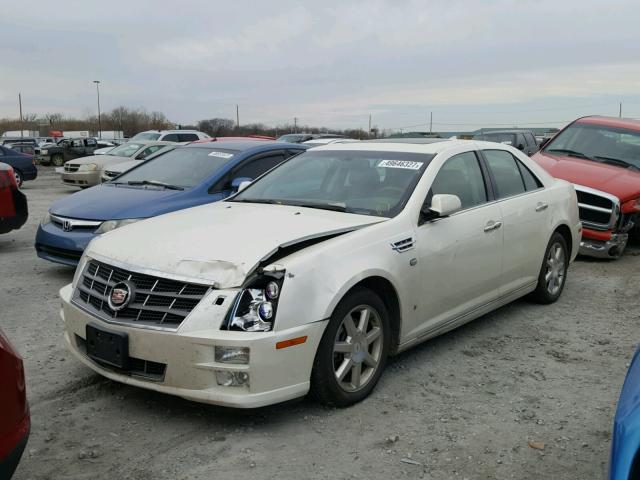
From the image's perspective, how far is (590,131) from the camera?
9.54m

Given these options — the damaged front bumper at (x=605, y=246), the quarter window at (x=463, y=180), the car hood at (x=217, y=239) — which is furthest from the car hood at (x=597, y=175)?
the car hood at (x=217, y=239)

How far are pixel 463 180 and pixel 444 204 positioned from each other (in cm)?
75

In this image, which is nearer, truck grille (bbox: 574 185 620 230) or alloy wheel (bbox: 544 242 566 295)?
alloy wheel (bbox: 544 242 566 295)

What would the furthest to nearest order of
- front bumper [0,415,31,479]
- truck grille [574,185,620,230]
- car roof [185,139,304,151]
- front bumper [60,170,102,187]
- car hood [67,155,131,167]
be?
car hood [67,155,131,167]
front bumper [60,170,102,187]
truck grille [574,185,620,230]
car roof [185,139,304,151]
front bumper [0,415,31,479]

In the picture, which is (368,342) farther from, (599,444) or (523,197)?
(523,197)

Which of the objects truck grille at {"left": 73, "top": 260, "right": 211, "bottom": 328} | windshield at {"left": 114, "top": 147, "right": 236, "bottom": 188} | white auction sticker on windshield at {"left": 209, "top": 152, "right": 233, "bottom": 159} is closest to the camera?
truck grille at {"left": 73, "top": 260, "right": 211, "bottom": 328}

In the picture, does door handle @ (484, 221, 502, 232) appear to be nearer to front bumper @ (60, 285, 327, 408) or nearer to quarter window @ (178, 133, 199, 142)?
front bumper @ (60, 285, 327, 408)

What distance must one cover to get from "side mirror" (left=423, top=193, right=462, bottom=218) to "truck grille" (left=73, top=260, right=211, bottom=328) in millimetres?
1683

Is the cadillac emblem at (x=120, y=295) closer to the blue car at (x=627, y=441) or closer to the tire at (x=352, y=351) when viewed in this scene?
the tire at (x=352, y=351)

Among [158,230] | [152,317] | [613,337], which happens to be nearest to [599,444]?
[613,337]

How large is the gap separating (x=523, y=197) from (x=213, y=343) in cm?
332

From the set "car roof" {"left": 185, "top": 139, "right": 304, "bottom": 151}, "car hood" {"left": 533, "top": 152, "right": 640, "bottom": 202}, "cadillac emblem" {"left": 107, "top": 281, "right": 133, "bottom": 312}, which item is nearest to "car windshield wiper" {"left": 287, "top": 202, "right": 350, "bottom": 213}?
"cadillac emblem" {"left": 107, "top": 281, "right": 133, "bottom": 312}

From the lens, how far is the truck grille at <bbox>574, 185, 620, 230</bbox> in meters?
7.82

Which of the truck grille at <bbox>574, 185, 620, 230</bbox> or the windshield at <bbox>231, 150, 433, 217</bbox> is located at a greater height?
the windshield at <bbox>231, 150, 433, 217</bbox>
